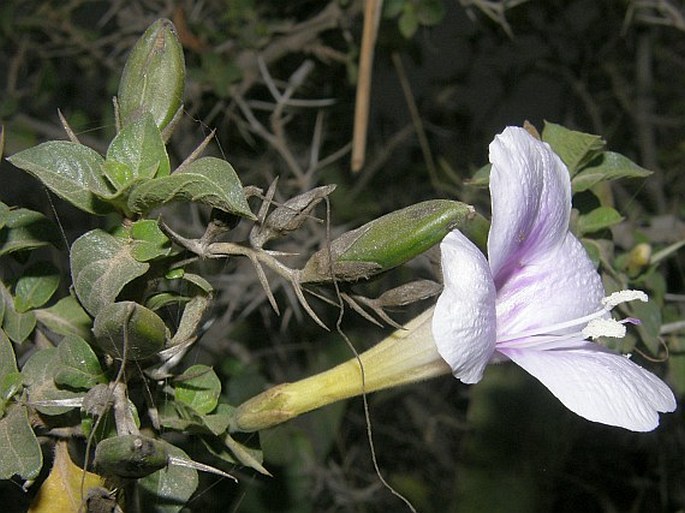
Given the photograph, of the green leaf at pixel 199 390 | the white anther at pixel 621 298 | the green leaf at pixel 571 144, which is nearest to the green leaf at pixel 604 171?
the green leaf at pixel 571 144

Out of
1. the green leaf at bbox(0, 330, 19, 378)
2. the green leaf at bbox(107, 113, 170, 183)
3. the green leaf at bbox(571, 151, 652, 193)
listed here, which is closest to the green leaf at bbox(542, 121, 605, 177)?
the green leaf at bbox(571, 151, 652, 193)

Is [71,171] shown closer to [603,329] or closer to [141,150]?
[141,150]

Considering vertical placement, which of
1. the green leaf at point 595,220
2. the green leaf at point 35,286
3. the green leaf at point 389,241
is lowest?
the green leaf at point 595,220

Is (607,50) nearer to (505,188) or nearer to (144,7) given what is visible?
(144,7)

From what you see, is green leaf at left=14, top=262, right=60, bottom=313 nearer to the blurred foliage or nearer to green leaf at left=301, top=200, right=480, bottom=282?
the blurred foliage

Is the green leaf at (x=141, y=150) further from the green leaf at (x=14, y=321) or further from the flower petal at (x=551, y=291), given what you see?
the flower petal at (x=551, y=291)

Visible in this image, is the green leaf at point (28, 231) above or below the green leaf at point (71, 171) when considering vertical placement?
below

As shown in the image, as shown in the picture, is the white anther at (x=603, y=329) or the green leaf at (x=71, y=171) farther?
the white anther at (x=603, y=329)

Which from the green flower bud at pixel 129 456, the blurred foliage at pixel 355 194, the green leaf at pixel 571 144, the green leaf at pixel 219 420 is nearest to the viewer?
the green flower bud at pixel 129 456
